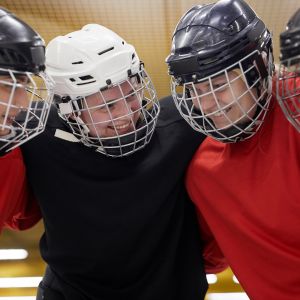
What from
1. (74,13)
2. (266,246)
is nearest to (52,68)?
(266,246)

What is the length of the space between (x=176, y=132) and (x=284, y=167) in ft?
1.40

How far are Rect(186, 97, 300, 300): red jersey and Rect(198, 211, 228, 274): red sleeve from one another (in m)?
0.22

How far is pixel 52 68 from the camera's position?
1247 mm

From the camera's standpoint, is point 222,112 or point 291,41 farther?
point 222,112

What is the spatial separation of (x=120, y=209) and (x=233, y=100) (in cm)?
56

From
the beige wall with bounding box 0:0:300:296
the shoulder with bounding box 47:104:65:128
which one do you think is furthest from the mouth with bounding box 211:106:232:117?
the beige wall with bounding box 0:0:300:296

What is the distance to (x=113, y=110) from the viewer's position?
1.23 meters

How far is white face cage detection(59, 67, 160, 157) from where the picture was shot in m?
1.21

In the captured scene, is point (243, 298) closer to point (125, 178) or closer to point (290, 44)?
point (125, 178)

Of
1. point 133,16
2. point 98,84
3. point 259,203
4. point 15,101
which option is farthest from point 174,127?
point 133,16

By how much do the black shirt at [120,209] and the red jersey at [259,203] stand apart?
141 millimetres

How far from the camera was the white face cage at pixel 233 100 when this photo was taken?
0.97 metres

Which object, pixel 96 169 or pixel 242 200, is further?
pixel 96 169

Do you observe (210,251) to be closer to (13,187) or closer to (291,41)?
(13,187)
